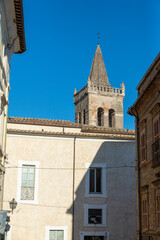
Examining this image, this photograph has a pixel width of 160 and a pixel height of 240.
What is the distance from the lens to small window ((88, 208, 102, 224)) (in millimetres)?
23156

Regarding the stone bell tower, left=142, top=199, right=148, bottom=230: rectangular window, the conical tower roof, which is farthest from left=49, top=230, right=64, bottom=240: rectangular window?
the conical tower roof

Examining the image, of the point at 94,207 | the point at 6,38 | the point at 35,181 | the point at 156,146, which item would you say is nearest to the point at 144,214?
the point at 156,146

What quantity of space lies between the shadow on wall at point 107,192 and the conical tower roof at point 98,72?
38.9 m

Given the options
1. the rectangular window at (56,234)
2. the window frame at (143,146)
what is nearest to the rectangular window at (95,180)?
the rectangular window at (56,234)

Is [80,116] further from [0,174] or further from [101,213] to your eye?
[0,174]

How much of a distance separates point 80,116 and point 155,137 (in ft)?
162

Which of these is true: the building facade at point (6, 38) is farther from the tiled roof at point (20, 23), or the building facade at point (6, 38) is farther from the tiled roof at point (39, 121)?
the tiled roof at point (39, 121)

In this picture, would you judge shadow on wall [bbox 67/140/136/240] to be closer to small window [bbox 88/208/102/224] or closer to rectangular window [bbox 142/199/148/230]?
small window [bbox 88/208/102/224]

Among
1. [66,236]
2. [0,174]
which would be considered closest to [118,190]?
[66,236]

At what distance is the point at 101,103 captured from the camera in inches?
2410

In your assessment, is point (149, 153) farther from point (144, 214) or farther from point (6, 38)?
point (6, 38)

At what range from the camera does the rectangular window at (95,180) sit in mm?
23781

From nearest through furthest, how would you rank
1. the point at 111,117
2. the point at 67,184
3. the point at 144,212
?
1. the point at 144,212
2. the point at 67,184
3. the point at 111,117

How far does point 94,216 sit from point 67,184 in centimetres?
238
